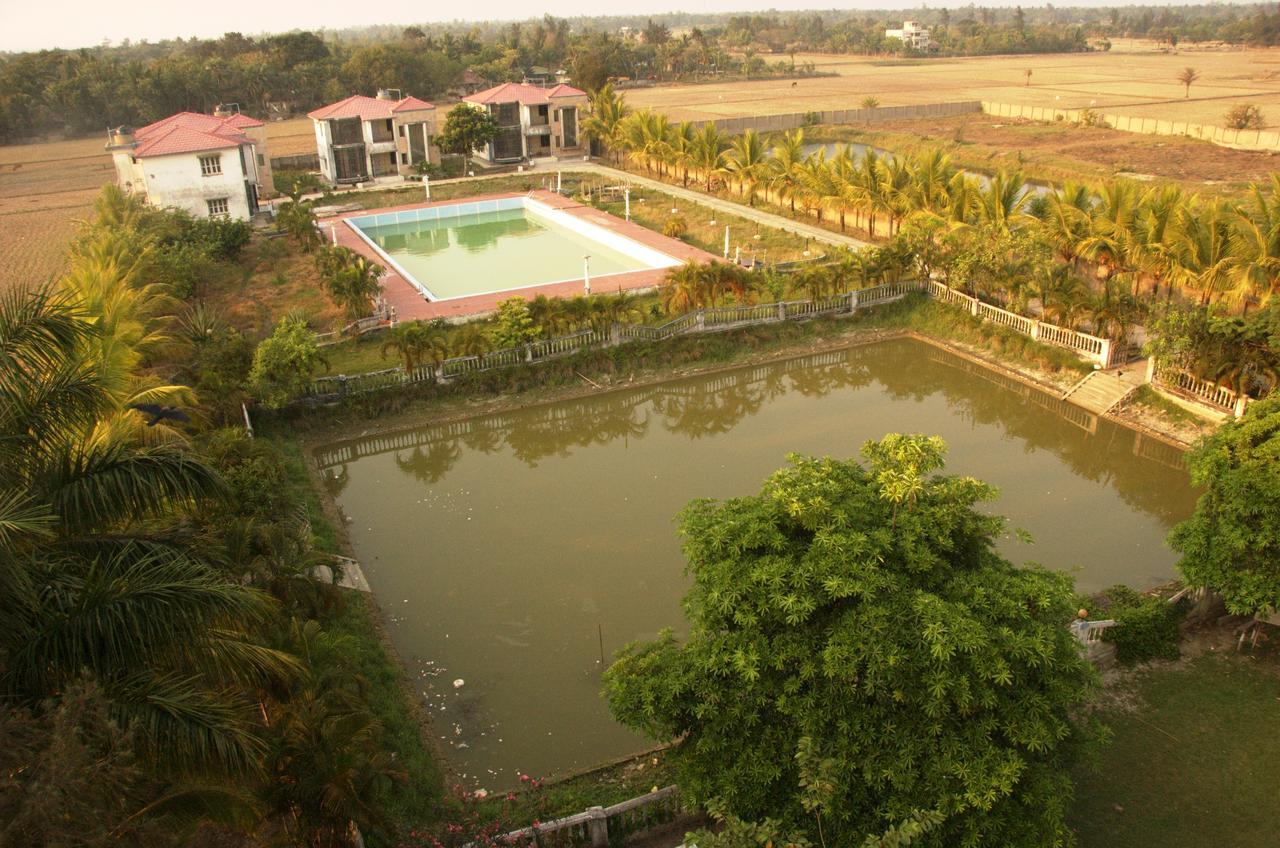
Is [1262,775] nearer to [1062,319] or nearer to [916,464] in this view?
[916,464]

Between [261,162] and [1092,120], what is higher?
[261,162]

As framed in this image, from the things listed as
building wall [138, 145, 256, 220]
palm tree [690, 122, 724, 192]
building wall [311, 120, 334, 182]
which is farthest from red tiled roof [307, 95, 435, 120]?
palm tree [690, 122, 724, 192]

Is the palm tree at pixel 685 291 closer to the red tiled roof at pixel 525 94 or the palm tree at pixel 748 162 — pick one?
the palm tree at pixel 748 162

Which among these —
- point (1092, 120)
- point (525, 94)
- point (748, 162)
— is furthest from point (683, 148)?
point (1092, 120)

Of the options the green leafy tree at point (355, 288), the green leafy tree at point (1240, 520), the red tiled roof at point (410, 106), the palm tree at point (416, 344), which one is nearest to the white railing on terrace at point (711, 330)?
the palm tree at point (416, 344)

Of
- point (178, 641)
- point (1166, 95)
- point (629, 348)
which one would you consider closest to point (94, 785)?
point (178, 641)

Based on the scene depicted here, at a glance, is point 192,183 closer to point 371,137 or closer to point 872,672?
point 371,137

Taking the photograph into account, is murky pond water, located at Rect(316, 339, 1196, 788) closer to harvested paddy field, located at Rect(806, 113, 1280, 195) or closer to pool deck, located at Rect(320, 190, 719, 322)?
pool deck, located at Rect(320, 190, 719, 322)
